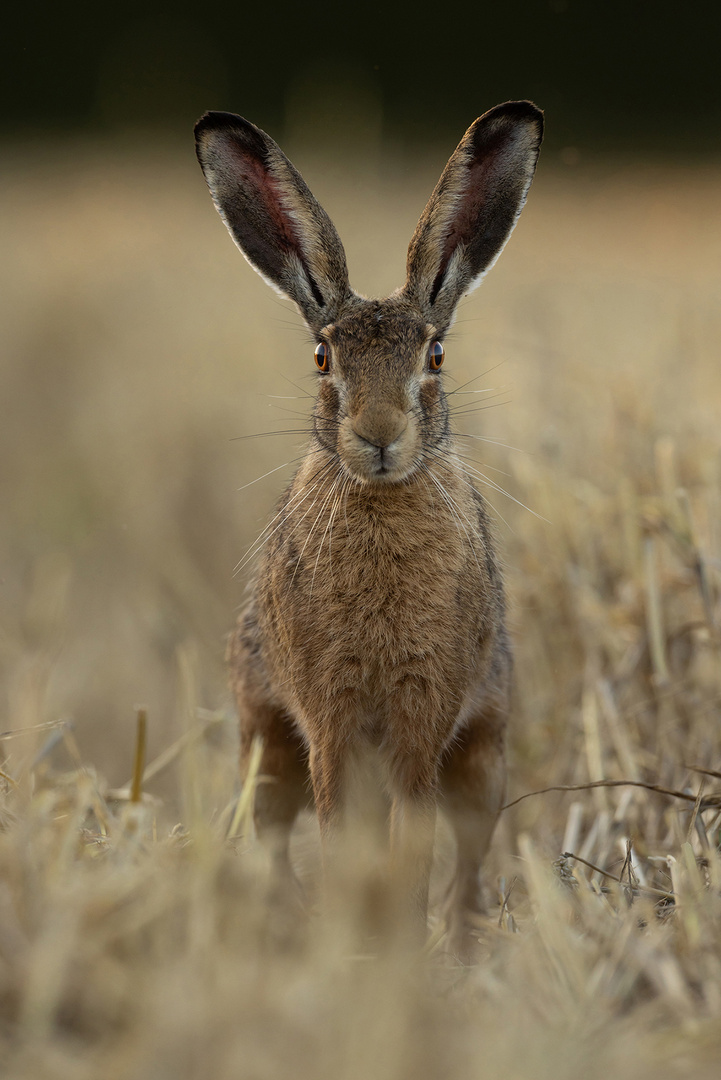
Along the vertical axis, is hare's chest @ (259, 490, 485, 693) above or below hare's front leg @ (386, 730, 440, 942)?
above

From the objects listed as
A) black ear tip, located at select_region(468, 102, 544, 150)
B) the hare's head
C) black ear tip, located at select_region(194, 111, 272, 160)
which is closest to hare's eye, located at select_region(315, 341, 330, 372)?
the hare's head

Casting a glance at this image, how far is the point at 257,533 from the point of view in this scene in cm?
622

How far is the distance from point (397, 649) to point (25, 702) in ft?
3.47

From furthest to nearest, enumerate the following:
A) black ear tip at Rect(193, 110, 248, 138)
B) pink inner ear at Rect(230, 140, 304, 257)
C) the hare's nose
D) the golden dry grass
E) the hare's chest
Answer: pink inner ear at Rect(230, 140, 304, 257), black ear tip at Rect(193, 110, 248, 138), the hare's chest, the hare's nose, the golden dry grass

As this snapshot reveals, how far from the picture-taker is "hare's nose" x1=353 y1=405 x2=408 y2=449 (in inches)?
122

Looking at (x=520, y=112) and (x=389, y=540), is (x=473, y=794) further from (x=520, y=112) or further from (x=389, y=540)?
(x=520, y=112)

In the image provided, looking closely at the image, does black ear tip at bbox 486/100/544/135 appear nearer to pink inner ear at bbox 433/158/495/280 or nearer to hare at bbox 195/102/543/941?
hare at bbox 195/102/543/941

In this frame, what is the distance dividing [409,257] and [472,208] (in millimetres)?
319

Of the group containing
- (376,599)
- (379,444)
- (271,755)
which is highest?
(379,444)

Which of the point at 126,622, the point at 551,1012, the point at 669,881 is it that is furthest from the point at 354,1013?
the point at 126,622

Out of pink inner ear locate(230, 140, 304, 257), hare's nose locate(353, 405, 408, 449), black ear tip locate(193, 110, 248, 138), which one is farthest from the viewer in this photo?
pink inner ear locate(230, 140, 304, 257)

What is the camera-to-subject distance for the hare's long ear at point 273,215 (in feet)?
11.6

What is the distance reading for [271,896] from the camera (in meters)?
2.56

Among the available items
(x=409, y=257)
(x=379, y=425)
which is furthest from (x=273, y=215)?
(x=379, y=425)
